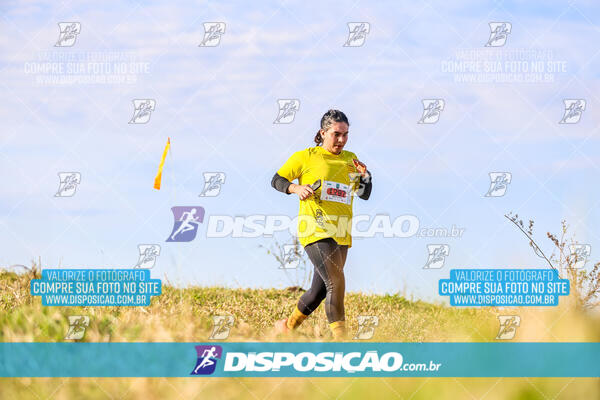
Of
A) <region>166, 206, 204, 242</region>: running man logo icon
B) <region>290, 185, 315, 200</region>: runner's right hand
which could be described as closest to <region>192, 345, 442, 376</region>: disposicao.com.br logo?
<region>166, 206, 204, 242</region>: running man logo icon

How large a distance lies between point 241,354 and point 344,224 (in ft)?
5.71

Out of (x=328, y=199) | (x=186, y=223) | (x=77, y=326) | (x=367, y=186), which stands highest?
(x=367, y=186)

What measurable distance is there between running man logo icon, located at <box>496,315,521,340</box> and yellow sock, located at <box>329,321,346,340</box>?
157cm

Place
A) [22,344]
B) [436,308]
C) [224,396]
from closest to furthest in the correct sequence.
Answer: [224,396]
[22,344]
[436,308]

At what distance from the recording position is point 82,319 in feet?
22.9

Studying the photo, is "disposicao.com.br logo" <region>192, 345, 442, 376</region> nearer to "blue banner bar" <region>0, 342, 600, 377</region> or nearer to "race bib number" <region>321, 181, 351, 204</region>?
"blue banner bar" <region>0, 342, 600, 377</region>

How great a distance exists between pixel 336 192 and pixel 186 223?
164 centimetres

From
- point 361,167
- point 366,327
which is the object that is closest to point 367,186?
point 361,167

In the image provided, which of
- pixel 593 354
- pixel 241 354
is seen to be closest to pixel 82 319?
pixel 241 354

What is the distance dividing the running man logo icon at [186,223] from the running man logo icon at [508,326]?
3303 mm

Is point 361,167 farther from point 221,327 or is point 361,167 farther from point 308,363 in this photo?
point 221,327

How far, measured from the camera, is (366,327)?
7016 millimetres

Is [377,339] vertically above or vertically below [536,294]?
below

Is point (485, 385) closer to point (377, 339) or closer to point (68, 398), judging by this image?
point (377, 339)
